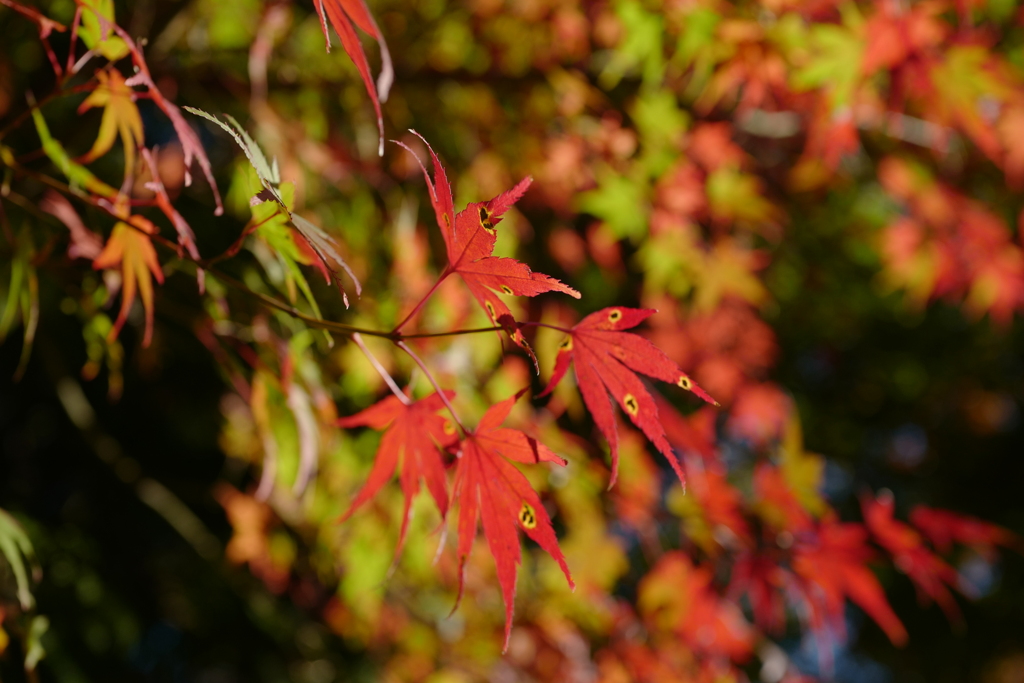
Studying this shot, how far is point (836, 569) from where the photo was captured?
1.17 m

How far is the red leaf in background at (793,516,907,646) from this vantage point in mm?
1129

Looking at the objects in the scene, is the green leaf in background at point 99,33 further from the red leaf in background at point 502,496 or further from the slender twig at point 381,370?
the red leaf in background at point 502,496

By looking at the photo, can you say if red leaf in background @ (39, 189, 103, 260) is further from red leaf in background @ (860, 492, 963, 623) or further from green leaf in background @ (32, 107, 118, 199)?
red leaf in background @ (860, 492, 963, 623)

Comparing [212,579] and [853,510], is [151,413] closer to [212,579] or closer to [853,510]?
[212,579]

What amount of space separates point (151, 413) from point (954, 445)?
15.9 feet

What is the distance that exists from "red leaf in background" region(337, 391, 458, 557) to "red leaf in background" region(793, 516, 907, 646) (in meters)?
0.79

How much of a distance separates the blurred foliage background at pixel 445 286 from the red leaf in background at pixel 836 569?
0.26 ft

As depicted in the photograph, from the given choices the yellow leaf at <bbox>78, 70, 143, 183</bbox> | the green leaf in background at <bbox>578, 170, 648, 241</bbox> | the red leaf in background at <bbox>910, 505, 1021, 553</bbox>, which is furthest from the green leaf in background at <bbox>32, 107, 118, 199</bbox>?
the red leaf in background at <bbox>910, 505, 1021, 553</bbox>

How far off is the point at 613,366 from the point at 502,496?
0.47 ft

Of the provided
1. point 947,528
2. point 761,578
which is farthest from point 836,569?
point 947,528

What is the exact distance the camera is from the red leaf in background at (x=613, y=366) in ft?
1.82

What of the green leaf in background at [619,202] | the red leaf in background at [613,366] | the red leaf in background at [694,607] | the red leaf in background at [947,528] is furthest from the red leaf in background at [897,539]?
the red leaf in background at [613,366]

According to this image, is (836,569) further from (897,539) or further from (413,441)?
(413,441)

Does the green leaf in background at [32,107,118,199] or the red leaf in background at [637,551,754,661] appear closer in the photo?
the green leaf in background at [32,107,118,199]
